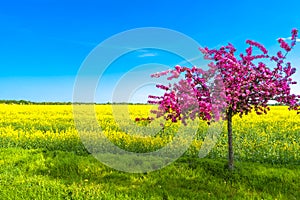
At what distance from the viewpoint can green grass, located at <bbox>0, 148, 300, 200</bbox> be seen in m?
7.74

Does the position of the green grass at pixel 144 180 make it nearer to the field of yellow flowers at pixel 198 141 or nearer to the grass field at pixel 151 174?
the grass field at pixel 151 174

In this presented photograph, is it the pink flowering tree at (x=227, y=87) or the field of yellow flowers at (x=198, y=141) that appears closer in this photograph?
the pink flowering tree at (x=227, y=87)

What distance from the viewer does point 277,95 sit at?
847 centimetres

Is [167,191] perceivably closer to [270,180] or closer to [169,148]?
[270,180]

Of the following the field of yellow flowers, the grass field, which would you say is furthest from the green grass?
the field of yellow flowers

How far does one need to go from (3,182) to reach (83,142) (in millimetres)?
5019

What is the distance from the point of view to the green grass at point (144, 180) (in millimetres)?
7742

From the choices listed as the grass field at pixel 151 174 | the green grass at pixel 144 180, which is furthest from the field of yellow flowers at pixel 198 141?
the green grass at pixel 144 180

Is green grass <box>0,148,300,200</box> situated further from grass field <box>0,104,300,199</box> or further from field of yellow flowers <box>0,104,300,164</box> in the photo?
field of yellow flowers <box>0,104,300,164</box>

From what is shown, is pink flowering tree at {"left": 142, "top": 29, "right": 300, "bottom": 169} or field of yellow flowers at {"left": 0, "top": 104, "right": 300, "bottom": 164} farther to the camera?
field of yellow flowers at {"left": 0, "top": 104, "right": 300, "bottom": 164}

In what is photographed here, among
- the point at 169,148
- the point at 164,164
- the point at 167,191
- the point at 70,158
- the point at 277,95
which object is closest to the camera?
the point at 167,191

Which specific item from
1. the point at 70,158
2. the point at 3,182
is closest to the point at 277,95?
the point at 70,158

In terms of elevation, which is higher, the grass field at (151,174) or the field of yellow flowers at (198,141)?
the field of yellow flowers at (198,141)

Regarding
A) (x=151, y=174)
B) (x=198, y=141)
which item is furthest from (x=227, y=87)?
(x=198, y=141)
